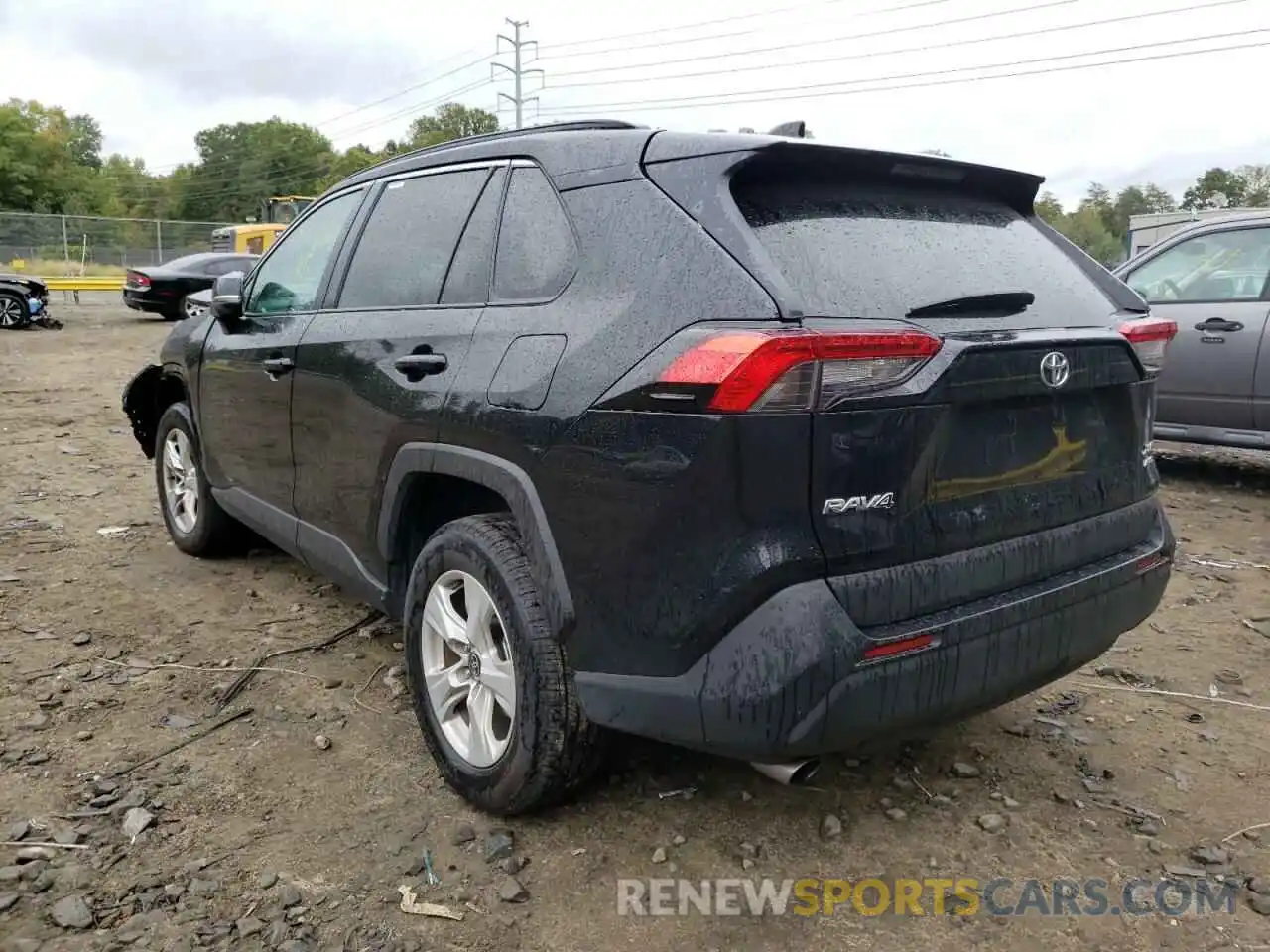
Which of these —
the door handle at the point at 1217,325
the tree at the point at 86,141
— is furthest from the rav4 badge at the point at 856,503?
the tree at the point at 86,141

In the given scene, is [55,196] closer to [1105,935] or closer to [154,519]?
[154,519]

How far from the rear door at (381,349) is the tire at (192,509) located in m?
1.35

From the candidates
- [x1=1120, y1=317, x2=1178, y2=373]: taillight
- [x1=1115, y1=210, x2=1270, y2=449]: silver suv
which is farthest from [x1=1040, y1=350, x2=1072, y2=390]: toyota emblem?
[x1=1115, y1=210, x2=1270, y2=449]: silver suv

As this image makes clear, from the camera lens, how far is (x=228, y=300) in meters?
4.07

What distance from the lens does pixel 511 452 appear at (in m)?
2.44

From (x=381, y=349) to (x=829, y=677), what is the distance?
1.76 m

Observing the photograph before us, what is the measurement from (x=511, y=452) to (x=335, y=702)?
150 centimetres

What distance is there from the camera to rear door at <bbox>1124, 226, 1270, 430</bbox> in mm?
6109

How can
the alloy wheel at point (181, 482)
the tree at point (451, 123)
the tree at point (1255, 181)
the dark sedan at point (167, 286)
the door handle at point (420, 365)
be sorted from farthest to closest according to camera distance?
the tree at point (451, 123)
the tree at point (1255, 181)
the dark sedan at point (167, 286)
the alloy wheel at point (181, 482)
the door handle at point (420, 365)

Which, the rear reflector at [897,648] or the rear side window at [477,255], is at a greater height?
the rear side window at [477,255]

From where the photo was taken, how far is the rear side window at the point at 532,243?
2527 millimetres

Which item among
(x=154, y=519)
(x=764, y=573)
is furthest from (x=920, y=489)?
(x=154, y=519)

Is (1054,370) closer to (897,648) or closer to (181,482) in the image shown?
(897,648)

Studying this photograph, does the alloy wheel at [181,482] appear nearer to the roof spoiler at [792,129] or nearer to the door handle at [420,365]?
the door handle at [420,365]
